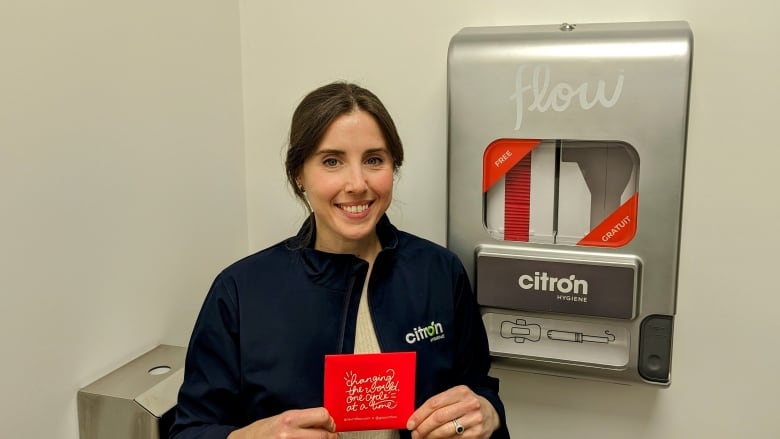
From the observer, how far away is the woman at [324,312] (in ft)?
3.59

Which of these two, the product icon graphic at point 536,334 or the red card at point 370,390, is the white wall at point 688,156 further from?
the red card at point 370,390

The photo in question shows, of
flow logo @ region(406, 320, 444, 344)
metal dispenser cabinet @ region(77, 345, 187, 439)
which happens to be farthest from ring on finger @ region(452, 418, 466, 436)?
metal dispenser cabinet @ region(77, 345, 187, 439)

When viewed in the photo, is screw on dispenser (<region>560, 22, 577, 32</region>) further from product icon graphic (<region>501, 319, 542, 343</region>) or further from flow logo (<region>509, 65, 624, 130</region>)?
product icon graphic (<region>501, 319, 542, 343</region>)

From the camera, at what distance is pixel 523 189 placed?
4.27 feet

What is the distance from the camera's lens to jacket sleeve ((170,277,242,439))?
1.08m

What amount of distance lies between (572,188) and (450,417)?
0.51 m

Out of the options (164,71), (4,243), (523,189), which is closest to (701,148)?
(523,189)

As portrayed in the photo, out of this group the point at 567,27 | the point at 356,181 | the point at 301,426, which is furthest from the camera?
the point at 567,27

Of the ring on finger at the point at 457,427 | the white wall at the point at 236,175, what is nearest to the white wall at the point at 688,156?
the white wall at the point at 236,175

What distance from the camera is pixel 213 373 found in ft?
3.59

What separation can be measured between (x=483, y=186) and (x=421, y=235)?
26 cm

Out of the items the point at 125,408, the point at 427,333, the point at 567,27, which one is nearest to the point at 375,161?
the point at 427,333

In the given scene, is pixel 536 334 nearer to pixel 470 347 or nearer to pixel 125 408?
pixel 470 347

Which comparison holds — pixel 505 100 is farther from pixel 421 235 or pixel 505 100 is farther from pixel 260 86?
pixel 260 86
